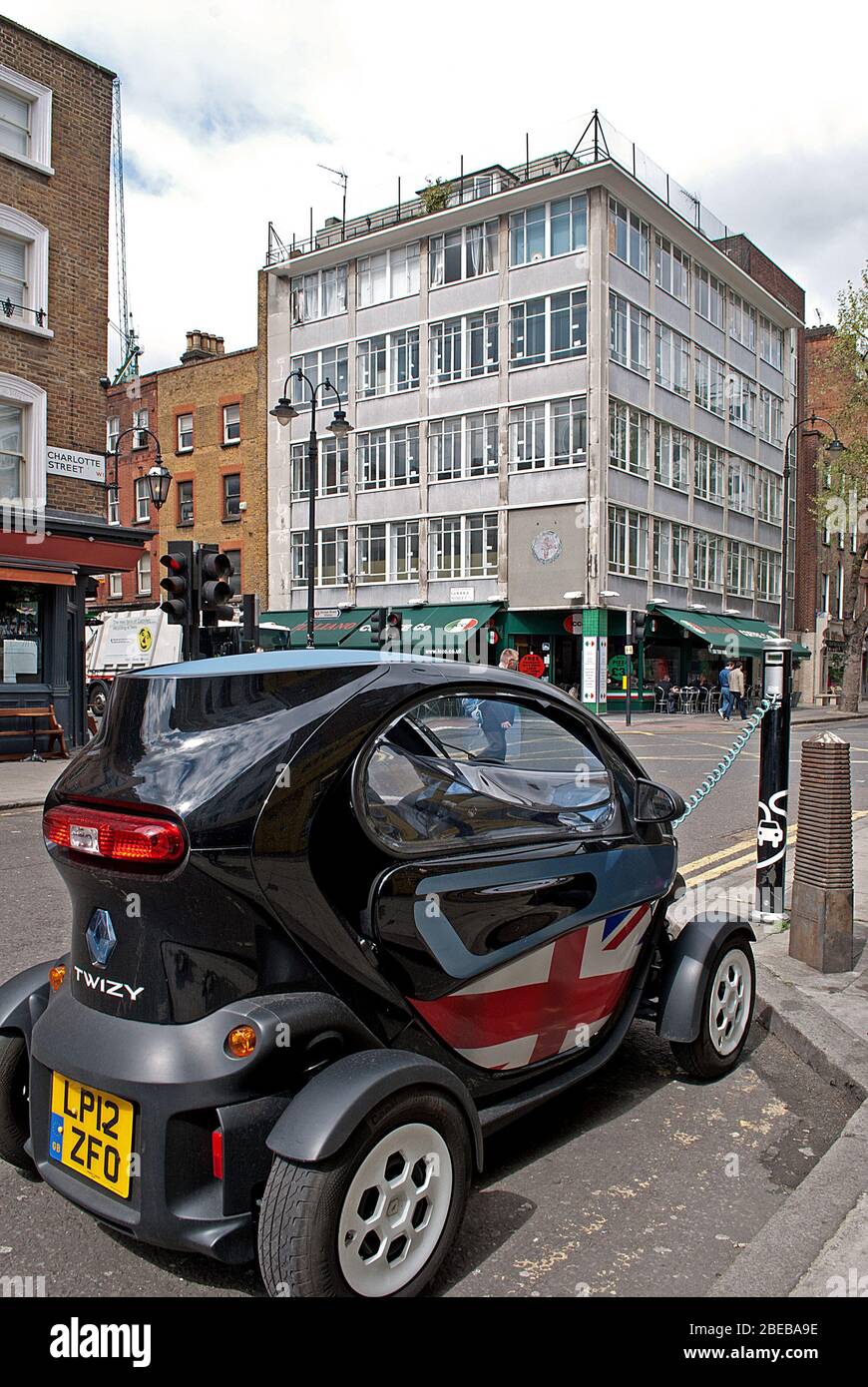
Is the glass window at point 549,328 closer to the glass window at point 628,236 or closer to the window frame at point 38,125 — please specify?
the glass window at point 628,236

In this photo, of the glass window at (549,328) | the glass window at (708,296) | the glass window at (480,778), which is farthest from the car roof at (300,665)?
the glass window at (708,296)

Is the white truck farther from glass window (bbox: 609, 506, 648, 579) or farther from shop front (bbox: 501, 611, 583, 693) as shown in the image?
glass window (bbox: 609, 506, 648, 579)

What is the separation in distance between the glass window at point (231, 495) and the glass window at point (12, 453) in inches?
1004

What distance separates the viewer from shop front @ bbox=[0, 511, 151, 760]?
16.5 m

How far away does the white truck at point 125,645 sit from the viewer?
2942 centimetres

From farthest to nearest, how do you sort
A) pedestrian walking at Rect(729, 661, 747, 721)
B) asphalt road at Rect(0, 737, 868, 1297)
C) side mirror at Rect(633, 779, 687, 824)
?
pedestrian walking at Rect(729, 661, 747, 721), side mirror at Rect(633, 779, 687, 824), asphalt road at Rect(0, 737, 868, 1297)

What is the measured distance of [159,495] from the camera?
23.5m

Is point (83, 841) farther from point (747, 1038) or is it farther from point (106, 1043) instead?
point (747, 1038)

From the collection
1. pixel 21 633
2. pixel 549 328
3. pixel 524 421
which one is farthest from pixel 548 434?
pixel 21 633

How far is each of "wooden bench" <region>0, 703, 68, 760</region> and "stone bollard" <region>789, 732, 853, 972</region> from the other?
13985 millimetres

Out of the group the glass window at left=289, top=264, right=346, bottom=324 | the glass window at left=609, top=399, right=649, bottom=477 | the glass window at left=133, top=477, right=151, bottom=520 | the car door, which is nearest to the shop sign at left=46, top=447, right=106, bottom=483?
the car door

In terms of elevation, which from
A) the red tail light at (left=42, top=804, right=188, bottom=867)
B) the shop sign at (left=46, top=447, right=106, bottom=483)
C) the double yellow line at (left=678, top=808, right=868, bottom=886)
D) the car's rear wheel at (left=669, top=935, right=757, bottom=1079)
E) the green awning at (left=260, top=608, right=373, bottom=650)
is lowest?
the double yellow line at (left=678, top=808, right=868, bottom=886)

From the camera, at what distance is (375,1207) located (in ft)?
7.72

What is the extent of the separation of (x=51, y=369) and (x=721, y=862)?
14459 mm
